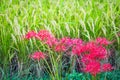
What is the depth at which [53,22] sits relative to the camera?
373 cm

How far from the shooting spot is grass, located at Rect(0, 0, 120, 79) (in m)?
3.69

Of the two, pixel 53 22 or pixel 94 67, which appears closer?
pixel 94 67

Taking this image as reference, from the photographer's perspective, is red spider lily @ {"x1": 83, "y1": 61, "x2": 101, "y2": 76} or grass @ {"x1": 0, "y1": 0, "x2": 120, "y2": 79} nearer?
red spider lily @ {"x1": 83, "y1": 61, "x2": 101, "y2": 76}

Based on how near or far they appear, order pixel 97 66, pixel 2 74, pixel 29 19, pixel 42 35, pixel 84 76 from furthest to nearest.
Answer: pixel 29 19 < pixel 2 74 < pixel 84 76 < pixel 42 35 < pixel 97 66

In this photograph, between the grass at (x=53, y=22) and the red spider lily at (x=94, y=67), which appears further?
the grass at (x=53, y=22)

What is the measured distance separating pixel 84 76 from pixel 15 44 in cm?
83

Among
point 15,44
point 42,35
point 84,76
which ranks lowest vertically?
point 84,76

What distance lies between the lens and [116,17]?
3975 mm

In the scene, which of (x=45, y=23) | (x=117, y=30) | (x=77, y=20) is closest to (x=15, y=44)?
(x=45, y=23)

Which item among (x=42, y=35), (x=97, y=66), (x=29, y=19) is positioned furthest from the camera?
(x=29, y=19)

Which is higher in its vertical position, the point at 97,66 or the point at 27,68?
the point at 97,66

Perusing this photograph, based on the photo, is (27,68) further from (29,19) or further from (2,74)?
(29,19)

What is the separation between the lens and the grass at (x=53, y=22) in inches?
145

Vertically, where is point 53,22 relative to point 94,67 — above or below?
above
